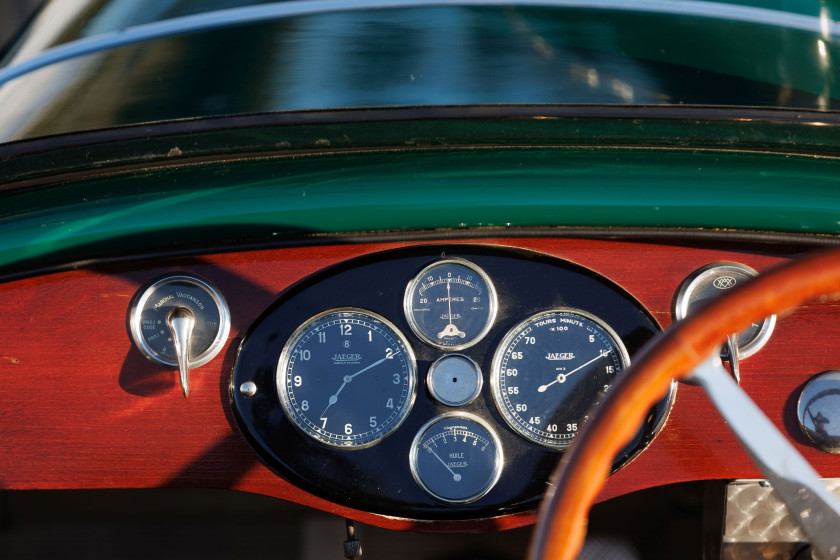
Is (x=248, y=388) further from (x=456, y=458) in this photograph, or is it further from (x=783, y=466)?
(x=783, y=466)

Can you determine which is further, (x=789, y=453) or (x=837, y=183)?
(x=837, y=183)

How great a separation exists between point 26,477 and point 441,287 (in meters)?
0.86

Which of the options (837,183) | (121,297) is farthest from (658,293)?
(121,297)

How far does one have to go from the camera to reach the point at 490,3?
173 centimetres

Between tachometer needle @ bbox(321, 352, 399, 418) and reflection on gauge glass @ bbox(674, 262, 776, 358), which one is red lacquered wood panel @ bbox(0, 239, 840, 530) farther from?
tachometer needle @ bbox(321, 352, 399, 418)

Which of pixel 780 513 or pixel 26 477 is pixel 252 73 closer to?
pixel 26 477

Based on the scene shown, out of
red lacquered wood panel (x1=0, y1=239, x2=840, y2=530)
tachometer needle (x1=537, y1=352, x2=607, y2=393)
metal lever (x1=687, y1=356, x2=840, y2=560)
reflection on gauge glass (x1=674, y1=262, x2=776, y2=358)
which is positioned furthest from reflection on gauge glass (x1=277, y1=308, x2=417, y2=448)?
metal lever (x1=687, y1=356, x2=840, y2=560)

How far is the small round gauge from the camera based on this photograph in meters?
1.44

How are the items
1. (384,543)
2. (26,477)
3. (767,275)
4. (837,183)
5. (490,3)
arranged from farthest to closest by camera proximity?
(384,543) → (490,3) → (26,477) → (837,183) → (767,275)

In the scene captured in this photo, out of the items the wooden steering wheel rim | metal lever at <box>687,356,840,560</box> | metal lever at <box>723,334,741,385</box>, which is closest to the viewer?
the wooden steering wheel rim

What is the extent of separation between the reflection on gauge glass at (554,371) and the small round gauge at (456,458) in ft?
0.20

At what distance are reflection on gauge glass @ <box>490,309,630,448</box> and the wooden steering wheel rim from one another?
0.63 meters

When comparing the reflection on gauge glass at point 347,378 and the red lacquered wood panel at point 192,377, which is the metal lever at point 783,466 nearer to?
the red lacquered wood panel at point 192,377

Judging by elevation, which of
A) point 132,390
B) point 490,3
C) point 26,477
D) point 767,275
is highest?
point 490,3
